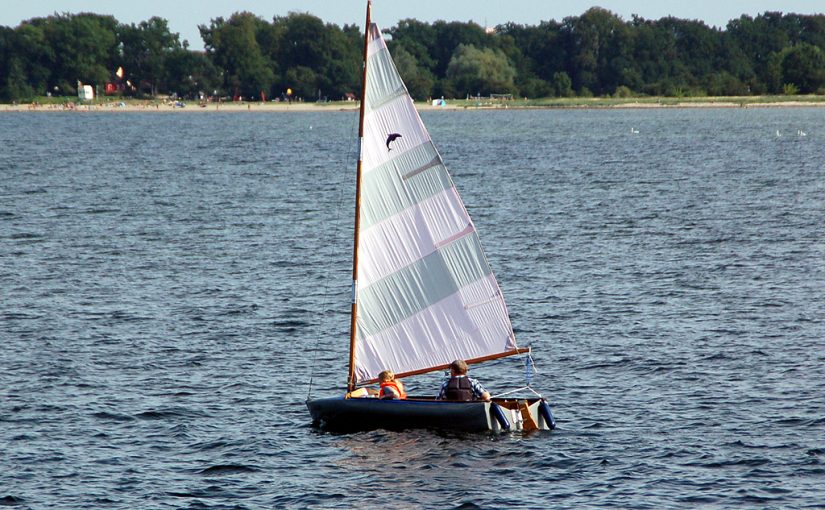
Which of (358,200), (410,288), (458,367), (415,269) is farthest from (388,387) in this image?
(358,200)

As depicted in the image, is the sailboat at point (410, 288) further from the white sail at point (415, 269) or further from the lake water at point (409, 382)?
the lake water at point (409, 382)

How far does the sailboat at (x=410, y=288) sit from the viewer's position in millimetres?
31875

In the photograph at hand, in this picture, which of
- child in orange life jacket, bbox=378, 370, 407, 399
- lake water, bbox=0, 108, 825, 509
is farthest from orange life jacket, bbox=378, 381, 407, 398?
lake water, bbox=0, 108, 825, 509

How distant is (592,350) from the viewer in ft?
140

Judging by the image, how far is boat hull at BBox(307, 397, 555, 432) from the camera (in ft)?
103

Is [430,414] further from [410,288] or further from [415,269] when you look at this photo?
[415,269]

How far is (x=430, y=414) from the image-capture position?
104 feet

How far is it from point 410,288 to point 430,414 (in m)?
3.74

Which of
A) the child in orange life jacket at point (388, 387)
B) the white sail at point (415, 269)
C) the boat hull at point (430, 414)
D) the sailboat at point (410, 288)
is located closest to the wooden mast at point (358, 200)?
the sailboat at point (410, 288)

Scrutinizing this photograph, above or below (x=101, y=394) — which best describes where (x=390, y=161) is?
above

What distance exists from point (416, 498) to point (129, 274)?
3467 centimetres

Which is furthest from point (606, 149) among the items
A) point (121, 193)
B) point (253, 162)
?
point (121, 193)

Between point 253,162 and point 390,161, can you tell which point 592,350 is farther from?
point 253,162

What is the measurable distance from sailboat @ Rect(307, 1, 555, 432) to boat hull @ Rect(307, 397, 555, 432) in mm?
27
